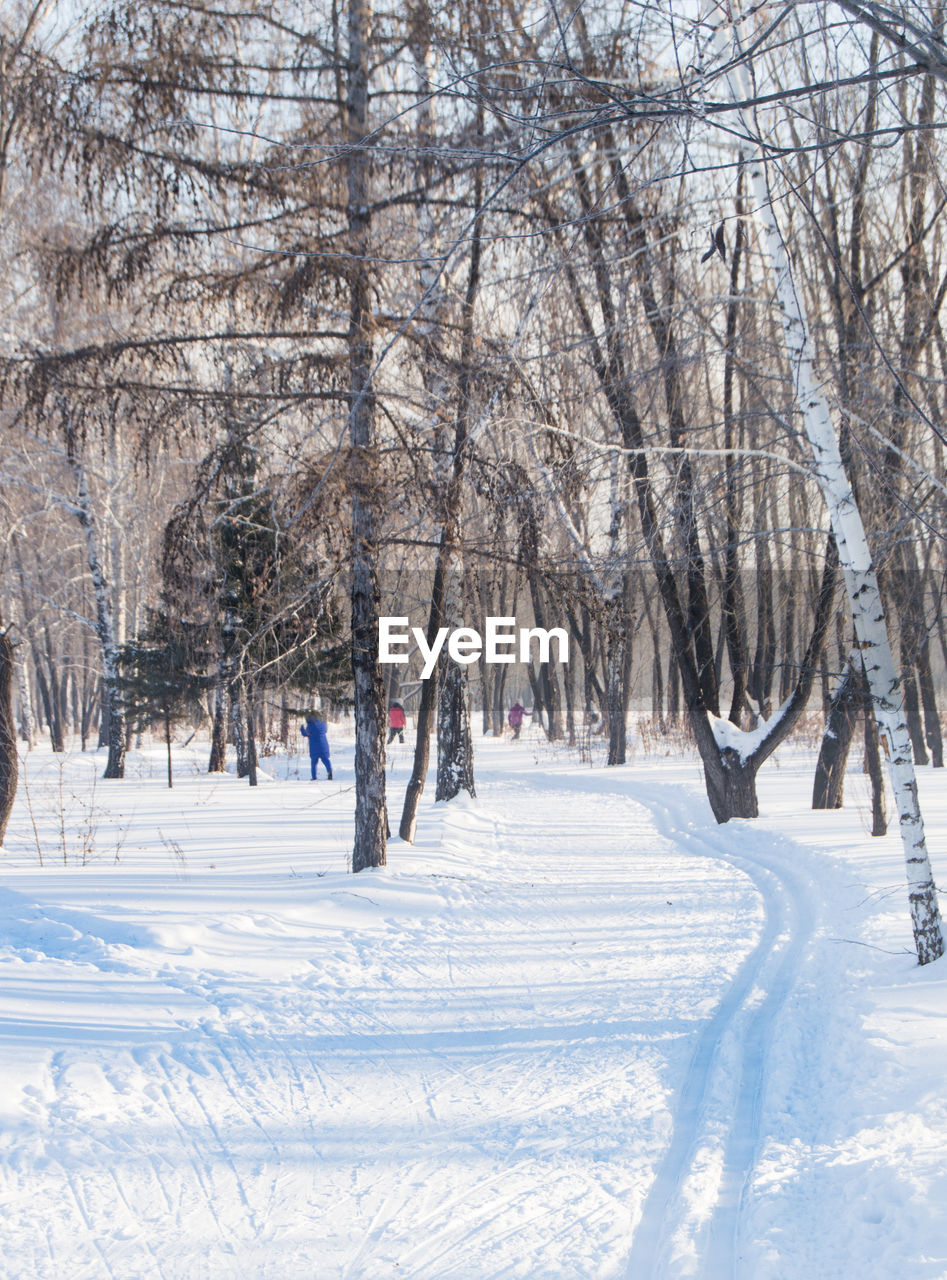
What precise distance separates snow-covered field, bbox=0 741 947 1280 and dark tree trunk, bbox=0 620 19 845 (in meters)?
1.53

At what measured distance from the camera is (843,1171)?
3695 mm

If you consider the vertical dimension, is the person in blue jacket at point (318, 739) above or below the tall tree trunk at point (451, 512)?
below

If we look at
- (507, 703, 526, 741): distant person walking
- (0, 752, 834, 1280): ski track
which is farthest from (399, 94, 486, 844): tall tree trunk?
(507, 703, 526, 741): distant person walking

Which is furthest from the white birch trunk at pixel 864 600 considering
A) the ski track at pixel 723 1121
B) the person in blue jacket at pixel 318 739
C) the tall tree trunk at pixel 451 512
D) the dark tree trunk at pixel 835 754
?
the person in blue jacket at pixel 318 739

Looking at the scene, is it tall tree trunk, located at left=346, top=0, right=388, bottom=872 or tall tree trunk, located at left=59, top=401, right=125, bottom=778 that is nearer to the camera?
tall tree trunk, located at left=346, top=0, right=388, bottom=872

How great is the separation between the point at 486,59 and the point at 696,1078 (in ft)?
20.1

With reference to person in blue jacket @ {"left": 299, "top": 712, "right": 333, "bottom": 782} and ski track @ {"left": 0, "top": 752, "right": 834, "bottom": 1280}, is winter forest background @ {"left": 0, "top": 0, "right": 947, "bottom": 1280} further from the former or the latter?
person in blue jacket @ {"left": 299, "top": 712, "right": 333, "bottom": 782}

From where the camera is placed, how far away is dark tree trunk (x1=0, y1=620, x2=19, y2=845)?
10.0m

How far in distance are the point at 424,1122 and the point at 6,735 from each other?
7691mm

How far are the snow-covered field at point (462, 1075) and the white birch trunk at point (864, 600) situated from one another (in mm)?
489

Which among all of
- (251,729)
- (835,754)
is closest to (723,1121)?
(835,754)

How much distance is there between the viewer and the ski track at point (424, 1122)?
127 inches

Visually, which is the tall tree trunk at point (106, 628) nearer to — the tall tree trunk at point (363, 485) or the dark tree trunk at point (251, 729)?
the dark tree trunk at point (251, 729)

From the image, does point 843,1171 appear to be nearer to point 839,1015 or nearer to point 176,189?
point 839,1015
